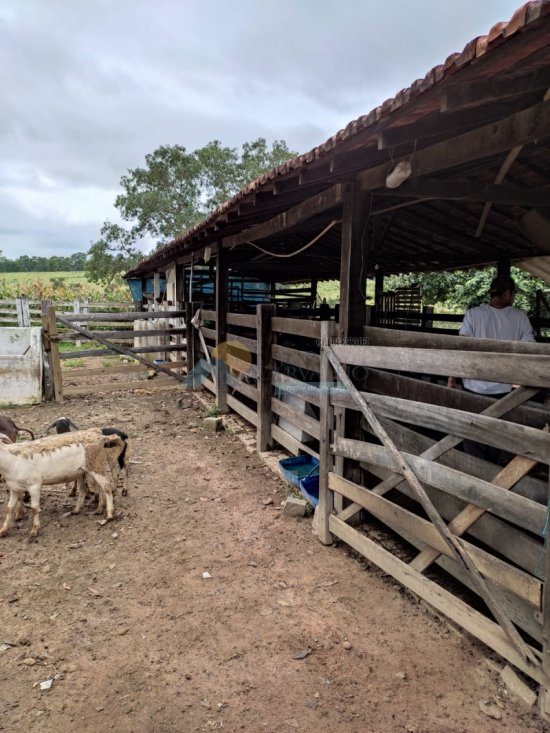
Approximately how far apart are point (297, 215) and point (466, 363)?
2927 mm

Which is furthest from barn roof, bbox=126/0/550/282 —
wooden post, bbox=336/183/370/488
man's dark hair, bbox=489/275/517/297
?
man's dark hair, bbox=489/275/517/297

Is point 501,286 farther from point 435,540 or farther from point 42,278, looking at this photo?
point 42,278

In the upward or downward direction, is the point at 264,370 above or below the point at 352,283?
below

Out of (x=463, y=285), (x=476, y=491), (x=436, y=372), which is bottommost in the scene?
(x=476, y=491)

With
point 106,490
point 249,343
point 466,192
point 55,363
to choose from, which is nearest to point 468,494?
point 466,192

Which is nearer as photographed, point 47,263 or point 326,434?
point 326,434

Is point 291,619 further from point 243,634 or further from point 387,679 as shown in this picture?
point 387,679

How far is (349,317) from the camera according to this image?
3.82m

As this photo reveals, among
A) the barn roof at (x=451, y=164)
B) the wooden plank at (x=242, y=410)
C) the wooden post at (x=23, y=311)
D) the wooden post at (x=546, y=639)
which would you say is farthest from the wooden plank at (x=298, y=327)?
the wooden post at (x=23, y=311)

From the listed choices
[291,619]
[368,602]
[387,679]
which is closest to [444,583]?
[368,602]

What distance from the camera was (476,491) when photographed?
2.31 metres

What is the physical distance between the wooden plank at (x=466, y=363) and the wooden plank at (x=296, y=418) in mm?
1435

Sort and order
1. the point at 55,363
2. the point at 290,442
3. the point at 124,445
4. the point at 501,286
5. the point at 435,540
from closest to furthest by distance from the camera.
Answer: the point at 435,540
the point at 501,286
the point at 124,445
the point at 290,442
the point at 55,363

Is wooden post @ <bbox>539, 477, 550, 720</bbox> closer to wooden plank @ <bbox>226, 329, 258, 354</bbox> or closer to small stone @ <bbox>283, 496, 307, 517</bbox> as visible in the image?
small stone @ <bbox>283, 496, 307, 517</bbox>
